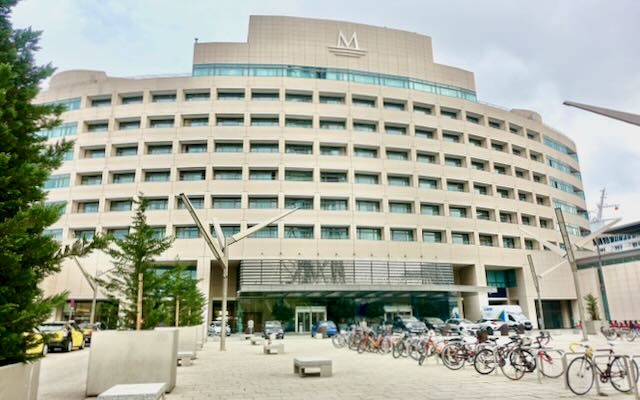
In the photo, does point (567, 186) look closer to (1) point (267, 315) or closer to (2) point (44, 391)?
(1) point (267, 315)

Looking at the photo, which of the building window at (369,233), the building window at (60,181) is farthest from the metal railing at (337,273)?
the building window at (60,181)

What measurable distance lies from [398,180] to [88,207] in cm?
3348

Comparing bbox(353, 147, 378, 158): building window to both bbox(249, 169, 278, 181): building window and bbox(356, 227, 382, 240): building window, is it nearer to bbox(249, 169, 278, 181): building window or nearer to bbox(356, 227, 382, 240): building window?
bbox(356, 227, 382, 240): building window

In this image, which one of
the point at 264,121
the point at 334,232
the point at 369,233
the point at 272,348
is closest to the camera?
the point at 272,348

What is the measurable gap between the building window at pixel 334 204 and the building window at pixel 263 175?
223 inches

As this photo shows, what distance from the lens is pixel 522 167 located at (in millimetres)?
53000

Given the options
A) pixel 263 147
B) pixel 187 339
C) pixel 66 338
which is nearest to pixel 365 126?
pixel 263 147

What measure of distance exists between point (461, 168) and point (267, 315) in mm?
27249

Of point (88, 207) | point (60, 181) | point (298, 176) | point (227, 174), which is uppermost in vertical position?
point (227, 174)

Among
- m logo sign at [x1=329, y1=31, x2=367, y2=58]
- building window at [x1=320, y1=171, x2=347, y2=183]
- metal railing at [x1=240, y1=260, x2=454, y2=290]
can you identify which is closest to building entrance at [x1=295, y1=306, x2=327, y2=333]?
metal railing at [x1=240, y1=260, x2=454, y2=290]

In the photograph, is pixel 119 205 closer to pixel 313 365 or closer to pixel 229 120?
pixel 229 120

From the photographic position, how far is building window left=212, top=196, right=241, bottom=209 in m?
42.8

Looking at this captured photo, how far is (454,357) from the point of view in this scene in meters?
13.4

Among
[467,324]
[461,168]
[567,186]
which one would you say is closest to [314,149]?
[461,168]
